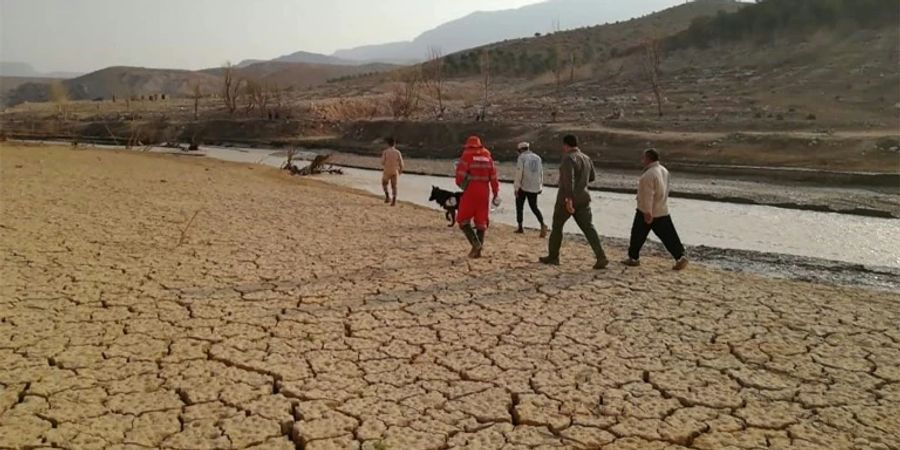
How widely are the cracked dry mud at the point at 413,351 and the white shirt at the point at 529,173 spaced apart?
1182mm

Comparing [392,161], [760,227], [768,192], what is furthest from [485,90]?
[760,227]

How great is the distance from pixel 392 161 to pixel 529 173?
3566 mm

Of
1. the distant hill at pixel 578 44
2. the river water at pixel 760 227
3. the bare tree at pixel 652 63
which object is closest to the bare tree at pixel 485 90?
the distant hill at pixel 578 44

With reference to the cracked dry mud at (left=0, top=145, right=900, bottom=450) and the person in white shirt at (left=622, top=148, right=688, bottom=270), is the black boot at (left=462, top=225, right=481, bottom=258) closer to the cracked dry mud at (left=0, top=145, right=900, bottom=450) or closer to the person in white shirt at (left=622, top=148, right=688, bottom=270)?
the cracked dry mud at (left=0, top=145, right=900, bottom=450)

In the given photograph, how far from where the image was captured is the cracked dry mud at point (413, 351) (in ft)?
11.6

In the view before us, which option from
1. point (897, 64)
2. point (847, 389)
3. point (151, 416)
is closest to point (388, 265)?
point (151, 416)

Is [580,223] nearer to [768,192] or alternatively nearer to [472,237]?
[472,237]

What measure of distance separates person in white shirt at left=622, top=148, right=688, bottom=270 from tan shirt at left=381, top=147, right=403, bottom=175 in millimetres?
5580

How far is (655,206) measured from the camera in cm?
683

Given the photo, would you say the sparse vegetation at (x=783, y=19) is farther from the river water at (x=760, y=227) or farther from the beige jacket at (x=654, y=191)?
the beige jacket at (x=654, y=191)

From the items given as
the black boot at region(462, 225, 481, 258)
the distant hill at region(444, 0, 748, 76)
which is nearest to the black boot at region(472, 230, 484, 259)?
the black boot at region(462, 225, 481, 258)

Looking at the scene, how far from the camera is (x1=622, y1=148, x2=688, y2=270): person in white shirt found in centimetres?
668

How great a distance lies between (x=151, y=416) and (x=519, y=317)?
2974 mm

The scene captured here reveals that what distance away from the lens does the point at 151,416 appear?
3.60 m
